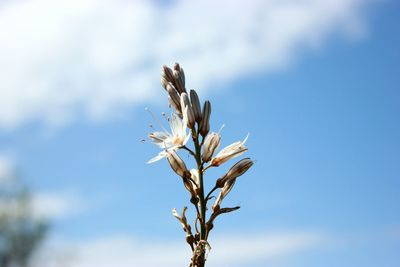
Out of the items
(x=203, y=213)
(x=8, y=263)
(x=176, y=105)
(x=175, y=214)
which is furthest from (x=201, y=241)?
(x=8, y=263)

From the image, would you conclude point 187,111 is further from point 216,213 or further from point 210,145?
point 216,213

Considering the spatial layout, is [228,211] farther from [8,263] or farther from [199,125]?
[8,263]

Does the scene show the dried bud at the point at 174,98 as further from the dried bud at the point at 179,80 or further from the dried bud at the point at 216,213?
the dried bud at the point at 216,213

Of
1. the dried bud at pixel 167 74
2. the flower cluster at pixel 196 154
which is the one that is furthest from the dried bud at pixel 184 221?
the dried bud at pixel 167 74

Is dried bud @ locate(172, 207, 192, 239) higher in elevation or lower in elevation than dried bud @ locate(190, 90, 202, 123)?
lower

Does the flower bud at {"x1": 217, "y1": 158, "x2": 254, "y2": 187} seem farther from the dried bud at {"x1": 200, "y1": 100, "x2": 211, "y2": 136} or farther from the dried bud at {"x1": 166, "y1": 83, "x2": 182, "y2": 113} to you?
the dried bud at {"x1": 166, "y1": 83, "x2": 182, "y2": 113}

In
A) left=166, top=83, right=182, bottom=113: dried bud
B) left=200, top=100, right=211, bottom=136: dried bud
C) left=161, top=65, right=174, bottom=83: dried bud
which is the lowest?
left=200, top=100, right=211, bottom=136: dried bud

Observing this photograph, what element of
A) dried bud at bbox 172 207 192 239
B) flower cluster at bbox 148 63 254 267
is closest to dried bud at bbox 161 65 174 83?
flower cluster at bbox 148 63 254 267
